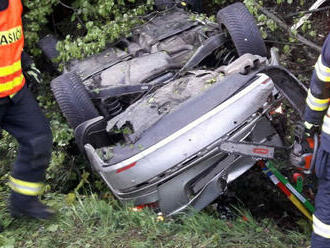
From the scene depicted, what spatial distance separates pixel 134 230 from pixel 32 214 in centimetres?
67

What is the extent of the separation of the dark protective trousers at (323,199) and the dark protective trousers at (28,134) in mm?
1674

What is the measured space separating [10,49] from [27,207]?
3.29 ft

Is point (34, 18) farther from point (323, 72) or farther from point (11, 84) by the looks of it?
point (323, 72)

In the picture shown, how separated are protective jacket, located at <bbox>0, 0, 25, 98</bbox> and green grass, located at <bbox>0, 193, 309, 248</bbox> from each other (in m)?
0.91

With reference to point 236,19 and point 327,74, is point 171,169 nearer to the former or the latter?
point 327,74

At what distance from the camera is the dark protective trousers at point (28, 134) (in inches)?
113

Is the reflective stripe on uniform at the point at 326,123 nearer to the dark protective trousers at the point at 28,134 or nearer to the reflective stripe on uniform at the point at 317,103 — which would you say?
the reflective stripe on uniform at the point at 317,103

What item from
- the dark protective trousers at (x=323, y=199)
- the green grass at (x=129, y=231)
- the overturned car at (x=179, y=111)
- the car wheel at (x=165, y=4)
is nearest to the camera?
the dark protective trousers at (x=323, y=199)

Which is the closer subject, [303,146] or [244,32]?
[303,146]

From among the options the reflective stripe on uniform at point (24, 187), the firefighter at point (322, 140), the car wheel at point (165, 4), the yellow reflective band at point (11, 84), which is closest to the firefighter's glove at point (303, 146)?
the firefighter at point (322, 140)

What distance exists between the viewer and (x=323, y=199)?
2818mm

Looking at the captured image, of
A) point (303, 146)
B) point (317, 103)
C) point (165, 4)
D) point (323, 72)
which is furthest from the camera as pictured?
point (165, 4)

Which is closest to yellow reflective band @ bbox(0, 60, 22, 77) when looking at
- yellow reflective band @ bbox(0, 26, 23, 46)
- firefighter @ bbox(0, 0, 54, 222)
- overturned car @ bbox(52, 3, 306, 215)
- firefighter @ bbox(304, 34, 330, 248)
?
firefighter @ bbox(0, 0, 54, 222)

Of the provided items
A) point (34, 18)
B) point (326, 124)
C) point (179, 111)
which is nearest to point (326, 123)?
point (326, 124)
